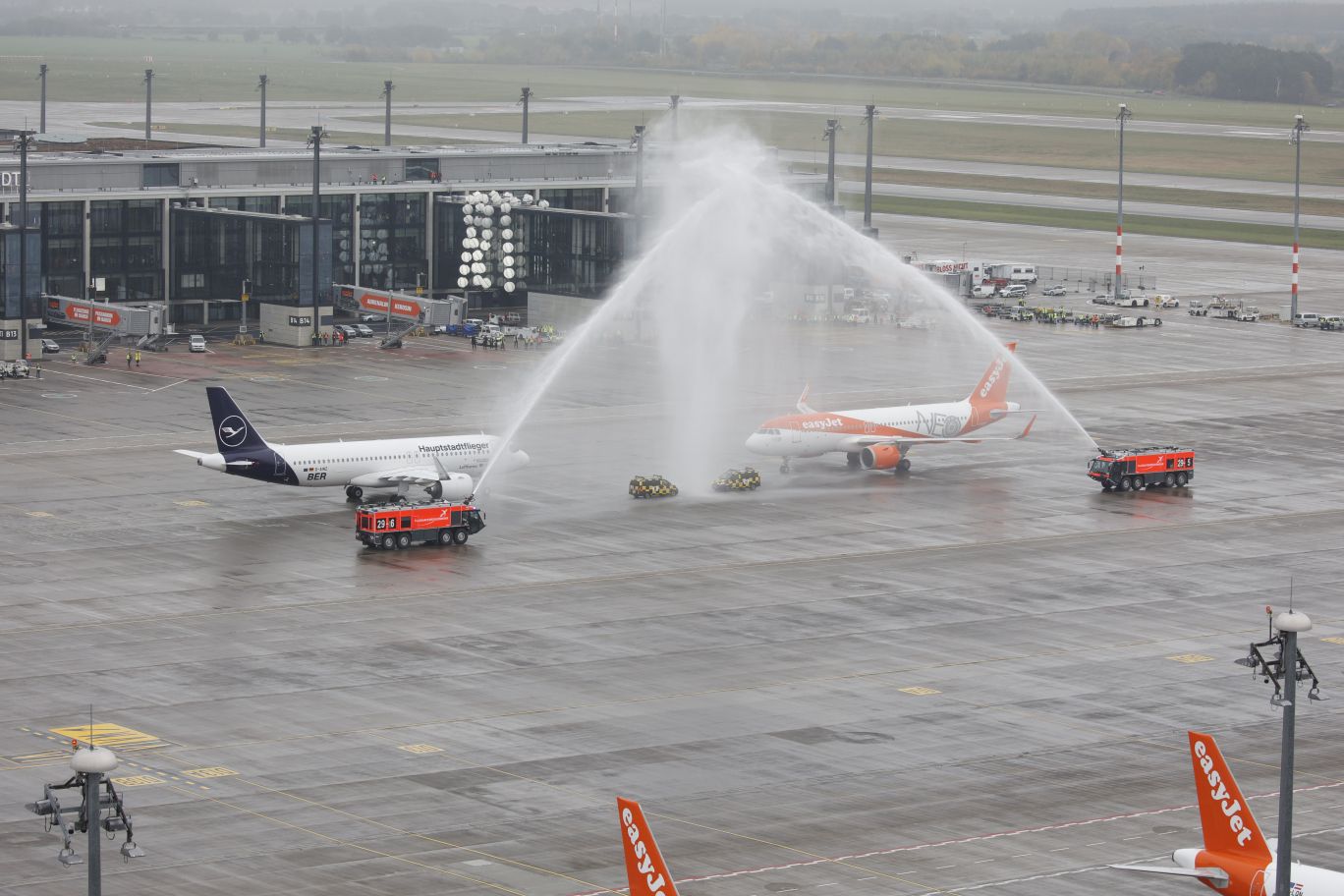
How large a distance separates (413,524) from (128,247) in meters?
83.5

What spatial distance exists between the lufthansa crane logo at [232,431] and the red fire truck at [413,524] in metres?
8.17

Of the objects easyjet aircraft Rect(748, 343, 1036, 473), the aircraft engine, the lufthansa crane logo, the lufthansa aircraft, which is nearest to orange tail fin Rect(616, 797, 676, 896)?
the aircraft engine

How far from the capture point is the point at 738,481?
113 metres

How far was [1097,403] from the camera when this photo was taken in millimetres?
143000

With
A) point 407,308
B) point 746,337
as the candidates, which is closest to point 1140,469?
point 746,337

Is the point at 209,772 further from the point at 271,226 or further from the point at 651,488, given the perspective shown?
the point at 271,226

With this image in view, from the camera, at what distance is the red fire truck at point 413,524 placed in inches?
3807

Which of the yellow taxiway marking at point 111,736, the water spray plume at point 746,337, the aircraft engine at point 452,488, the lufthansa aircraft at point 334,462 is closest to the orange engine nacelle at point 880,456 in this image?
the water spray plume at point 746,337

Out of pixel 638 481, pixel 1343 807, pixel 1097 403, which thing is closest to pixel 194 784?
pixel 1343 807

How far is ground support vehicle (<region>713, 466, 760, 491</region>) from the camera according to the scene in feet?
371

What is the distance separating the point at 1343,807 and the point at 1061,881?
1103 cm

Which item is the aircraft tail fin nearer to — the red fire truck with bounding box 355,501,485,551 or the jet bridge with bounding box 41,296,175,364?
the red fire truck with bounding box 355,501,485,551

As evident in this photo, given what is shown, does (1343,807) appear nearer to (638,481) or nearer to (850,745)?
(850,745)

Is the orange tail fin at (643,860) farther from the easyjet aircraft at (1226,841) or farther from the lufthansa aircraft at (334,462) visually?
the lufthansa aircraft at (334,462)
